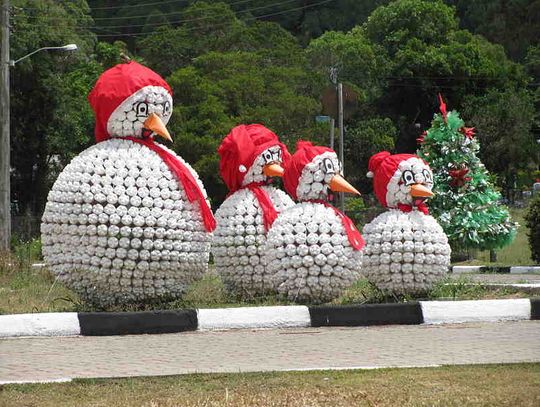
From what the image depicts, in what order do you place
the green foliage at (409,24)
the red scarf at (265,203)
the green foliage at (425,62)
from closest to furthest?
the red scarf at (265,203) < the green foliage at (425,62) < the green foliage at (409,24)

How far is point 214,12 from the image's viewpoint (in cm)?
4534

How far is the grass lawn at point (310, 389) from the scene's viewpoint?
21.1 feet

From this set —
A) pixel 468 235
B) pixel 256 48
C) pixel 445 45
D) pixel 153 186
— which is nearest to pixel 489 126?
pixel 445 45

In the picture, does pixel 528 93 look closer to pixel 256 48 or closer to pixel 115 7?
pixel 256 48

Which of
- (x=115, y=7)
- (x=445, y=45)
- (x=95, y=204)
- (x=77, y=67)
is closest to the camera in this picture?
(x=95, y=204)

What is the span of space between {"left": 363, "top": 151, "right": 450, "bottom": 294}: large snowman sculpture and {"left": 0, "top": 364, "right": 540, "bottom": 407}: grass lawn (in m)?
3.86

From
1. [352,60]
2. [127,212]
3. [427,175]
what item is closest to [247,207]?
[127,212]

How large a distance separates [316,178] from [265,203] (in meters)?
0.77

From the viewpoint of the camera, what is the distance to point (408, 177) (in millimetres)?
11750

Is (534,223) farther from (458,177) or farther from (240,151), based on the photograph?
(240,151)

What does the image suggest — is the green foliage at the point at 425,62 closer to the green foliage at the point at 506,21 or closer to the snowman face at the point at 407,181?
the green foliage at the point at 506,21

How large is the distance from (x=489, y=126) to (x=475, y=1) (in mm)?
13647

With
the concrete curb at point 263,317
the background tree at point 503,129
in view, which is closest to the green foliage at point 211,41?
the background tree at point 503,129

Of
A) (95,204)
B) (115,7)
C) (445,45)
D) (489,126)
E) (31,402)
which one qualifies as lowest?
(31,402)
